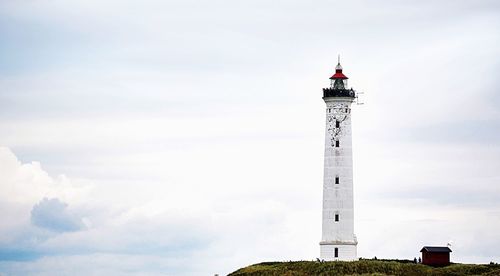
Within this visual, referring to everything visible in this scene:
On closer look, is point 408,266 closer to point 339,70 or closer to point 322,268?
point 322,268

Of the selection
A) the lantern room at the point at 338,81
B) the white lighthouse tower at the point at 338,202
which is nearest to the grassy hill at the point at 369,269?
the white lighthouse tower at the point at 338,202

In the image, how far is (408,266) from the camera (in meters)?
96.4

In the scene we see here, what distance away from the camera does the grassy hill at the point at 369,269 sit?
3706 inches

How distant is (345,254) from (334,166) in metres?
7.24

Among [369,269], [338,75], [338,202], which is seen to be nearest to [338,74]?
[338,75]

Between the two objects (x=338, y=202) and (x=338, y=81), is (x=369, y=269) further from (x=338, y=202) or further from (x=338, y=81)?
(x=338, y=81)

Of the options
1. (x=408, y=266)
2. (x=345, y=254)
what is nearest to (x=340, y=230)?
(x=345, y=254)

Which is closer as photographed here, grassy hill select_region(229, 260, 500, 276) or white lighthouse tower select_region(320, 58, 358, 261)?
grassy hill select_region(229, 260, 500, 276)

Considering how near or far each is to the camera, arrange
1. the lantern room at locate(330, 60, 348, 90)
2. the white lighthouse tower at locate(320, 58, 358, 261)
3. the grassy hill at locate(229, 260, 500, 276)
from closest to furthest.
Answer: the grassy hill at locate(229, 260, 500, 276) → the white lighthouse tower at locate(320, 58, 358, 261) → the lantern room at locate(330, 60, 348, 90)

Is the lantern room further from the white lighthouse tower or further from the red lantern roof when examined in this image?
the white lighthouse tower

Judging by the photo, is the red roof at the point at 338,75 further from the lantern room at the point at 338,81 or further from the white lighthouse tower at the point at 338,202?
the white lighthouse tower at the point at 338,202

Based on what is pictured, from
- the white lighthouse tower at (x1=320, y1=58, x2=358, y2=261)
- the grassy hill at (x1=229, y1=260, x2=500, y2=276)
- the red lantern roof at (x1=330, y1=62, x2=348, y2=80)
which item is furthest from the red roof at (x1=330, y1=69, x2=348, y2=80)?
the grassy hill at (x1=229, y1=260, x2=500, y2=276)

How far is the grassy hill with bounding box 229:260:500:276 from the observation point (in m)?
94.1

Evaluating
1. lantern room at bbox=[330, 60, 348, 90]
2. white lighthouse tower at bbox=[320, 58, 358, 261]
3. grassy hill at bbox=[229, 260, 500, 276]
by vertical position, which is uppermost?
lantern room at bbox=[330, 60, 348, 90]
